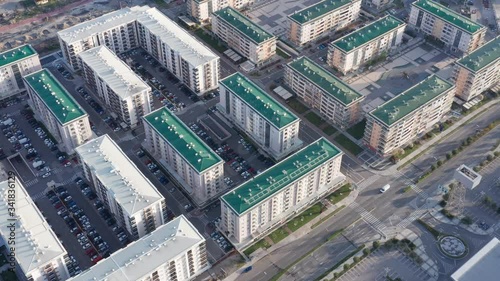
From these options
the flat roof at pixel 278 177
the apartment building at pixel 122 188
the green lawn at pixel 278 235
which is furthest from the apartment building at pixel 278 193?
the apartment building at pixel 122 188

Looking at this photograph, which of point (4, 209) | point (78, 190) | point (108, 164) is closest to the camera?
point (4, 209)

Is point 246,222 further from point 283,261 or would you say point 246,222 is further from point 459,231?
point 459,231

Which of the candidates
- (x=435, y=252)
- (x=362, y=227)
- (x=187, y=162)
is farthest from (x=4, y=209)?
(x=435, y=252)

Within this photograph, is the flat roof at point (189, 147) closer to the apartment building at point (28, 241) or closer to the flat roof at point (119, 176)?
the flat roof at point (119, 176)

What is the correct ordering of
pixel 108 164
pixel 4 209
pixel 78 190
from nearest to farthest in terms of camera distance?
pixel 4 209 < pixel 108 164 < pixel 78 190

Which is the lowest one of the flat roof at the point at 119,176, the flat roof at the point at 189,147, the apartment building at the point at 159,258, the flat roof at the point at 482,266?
the flat roof at the point at 482,266

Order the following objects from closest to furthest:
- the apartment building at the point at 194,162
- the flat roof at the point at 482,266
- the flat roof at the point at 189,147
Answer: the flat roof at the point at 482,266 < the flat roof at the point at 189,147 < the apartment building at the point at 194,162

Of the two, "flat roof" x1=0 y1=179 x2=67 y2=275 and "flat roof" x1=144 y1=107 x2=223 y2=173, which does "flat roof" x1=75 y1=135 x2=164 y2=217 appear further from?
"flat roof" x1=0 y1=179 x2=67 y2=275
